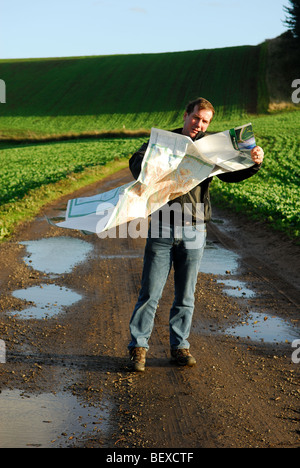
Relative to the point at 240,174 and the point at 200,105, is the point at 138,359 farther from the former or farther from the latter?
the point at 200,105

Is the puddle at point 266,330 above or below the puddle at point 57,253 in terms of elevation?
above

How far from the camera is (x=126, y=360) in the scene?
17.5 ft

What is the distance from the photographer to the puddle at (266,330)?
6062mm

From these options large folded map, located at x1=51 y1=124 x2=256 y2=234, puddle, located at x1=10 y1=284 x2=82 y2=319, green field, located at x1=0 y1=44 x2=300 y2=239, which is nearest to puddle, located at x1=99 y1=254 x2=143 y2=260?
puddle, located at x1=10 y1=284 x2=82 y2=319

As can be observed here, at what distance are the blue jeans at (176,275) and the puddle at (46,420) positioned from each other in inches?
40.6

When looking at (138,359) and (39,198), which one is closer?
(138,359)

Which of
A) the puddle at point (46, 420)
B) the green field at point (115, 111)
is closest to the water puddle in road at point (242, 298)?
the puddle at point (46, 420)

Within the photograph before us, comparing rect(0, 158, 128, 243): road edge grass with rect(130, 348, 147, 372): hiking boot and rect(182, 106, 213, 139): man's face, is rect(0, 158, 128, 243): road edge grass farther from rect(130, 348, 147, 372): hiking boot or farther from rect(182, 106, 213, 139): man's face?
rect(182, 106, 213, 139): man's face

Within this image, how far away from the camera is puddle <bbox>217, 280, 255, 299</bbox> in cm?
771

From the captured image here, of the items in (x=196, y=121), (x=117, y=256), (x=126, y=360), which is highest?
(x=196, y=121)

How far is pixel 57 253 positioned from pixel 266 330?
16.0 ft

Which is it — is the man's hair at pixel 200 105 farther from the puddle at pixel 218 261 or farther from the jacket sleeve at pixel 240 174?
the puddle at pixel 218 261

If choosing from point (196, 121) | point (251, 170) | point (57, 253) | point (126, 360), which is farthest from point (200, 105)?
point (57, 253)

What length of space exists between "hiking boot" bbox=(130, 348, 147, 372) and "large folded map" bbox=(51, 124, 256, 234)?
1.32 m
